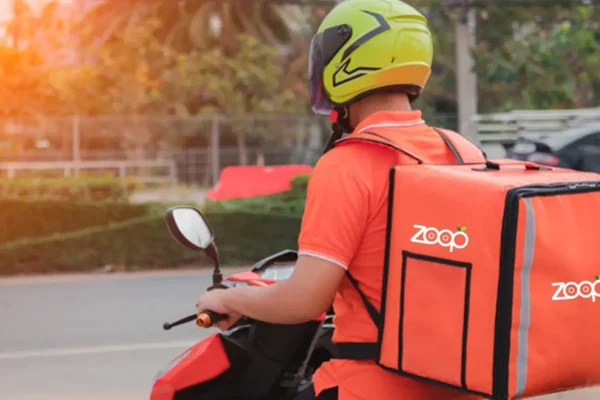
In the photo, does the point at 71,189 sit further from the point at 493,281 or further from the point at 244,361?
the point at 493,281

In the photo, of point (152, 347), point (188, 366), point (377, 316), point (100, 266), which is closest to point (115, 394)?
point (152, 347)

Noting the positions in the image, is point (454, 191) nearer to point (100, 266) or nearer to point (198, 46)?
point (100, 266)

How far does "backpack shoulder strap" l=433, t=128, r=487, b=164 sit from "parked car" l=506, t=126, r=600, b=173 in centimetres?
722

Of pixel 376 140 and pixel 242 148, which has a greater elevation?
pixel 376 140

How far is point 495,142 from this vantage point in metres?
15.7

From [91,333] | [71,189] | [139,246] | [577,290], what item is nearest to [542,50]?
[71,189]

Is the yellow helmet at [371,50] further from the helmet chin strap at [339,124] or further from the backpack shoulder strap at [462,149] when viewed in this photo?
the backpack shoulder strap at [462,149]

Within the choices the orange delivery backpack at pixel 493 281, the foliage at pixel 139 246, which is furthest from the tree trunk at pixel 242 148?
the orange delivery backpack at pixel 493 281

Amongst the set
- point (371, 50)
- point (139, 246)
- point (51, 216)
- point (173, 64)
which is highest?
point (173, 64)

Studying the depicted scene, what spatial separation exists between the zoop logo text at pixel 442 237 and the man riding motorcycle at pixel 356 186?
0.13 m

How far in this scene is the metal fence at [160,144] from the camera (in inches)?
771

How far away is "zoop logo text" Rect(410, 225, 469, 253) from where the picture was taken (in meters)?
1.53

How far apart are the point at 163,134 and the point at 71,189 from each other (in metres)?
7.80

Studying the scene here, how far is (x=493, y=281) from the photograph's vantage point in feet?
4.86
